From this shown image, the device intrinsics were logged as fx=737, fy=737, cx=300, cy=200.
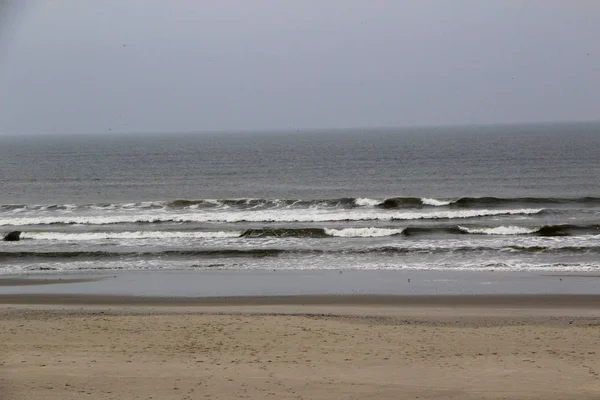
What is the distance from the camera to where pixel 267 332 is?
1386 cm

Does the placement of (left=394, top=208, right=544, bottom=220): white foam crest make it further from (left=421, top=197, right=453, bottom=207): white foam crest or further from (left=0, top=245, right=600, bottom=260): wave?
(left=0, top=245, right=600, bottom=260): wave

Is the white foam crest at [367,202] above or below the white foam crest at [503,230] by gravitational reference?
above

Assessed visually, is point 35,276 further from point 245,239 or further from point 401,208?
point 401,208

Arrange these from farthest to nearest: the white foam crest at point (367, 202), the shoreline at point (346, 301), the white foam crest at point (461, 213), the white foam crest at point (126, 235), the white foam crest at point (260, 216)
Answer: the white foam crest at point (367, 202) → the white foam crest at point (260, 216) → the white foam crest at point (461, 213) → the white foam crest at point (126, 235) → the shoreline at point (346, 301)

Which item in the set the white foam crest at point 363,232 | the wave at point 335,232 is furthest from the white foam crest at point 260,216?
the white foam crest at point 363,232

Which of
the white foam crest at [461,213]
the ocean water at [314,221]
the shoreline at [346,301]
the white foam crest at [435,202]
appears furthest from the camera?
the white foam crest at [435,202]

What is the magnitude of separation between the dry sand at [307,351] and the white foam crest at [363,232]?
1170 cm

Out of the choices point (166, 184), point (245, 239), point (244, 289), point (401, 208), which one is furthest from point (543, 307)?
point (166, 184)

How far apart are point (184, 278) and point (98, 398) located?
10.8 metres

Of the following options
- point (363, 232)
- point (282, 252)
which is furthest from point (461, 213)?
point (282, 252)

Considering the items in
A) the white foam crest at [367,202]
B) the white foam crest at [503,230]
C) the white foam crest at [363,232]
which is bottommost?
the white foam crest at [503,230]

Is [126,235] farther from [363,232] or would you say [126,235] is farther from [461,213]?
[461,213]

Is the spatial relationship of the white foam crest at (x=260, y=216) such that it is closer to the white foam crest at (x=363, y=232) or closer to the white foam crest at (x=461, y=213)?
the white foam crest at (x=461, y=213)

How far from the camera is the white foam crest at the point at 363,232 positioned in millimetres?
28750
